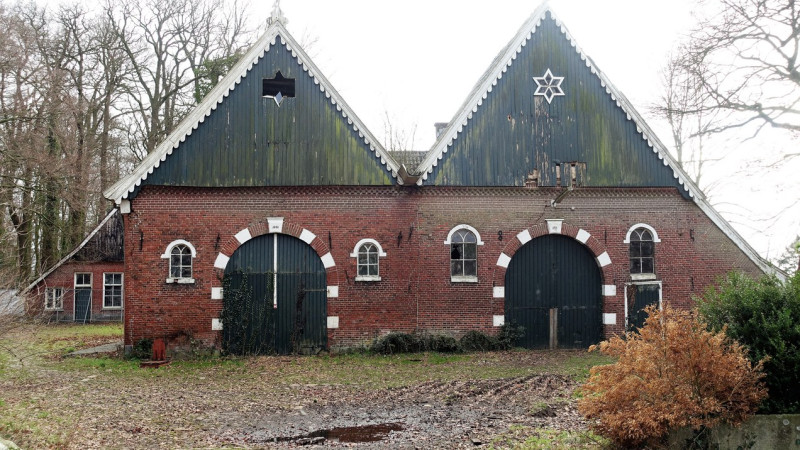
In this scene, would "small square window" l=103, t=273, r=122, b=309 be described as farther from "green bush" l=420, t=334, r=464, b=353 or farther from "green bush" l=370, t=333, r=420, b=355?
"green bush" l=420, t=334, r=464, b=353

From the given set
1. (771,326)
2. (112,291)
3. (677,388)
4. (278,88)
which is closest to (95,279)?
(112,291)

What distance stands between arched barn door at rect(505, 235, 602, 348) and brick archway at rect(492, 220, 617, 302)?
0.22 metres

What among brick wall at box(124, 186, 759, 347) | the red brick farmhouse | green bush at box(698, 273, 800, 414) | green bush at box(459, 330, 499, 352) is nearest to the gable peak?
the red brick farmhouse

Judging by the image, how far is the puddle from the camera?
1005 centimetres

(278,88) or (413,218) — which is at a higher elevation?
(278,88)

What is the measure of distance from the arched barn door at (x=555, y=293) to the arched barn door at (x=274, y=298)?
5.63 m

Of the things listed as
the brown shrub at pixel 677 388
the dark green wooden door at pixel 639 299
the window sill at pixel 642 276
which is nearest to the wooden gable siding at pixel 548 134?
the window sill at pixel 642 276

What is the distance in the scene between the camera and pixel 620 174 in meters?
19.8

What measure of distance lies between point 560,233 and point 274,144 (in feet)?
28.7

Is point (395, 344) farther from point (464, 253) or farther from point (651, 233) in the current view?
point (651, 233)

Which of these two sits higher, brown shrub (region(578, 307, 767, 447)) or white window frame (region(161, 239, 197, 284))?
white window frame (region(161, 239, 197, 284))

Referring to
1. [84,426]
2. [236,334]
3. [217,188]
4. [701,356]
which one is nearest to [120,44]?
[217,188]

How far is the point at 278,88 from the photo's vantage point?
1925cm

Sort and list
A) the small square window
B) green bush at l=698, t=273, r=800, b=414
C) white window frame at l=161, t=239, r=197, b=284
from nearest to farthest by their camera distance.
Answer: green bush at l=698, t=273, r=800, b=414 < white window frame at l=161, t=239, r=197, b=284 < the small square window
